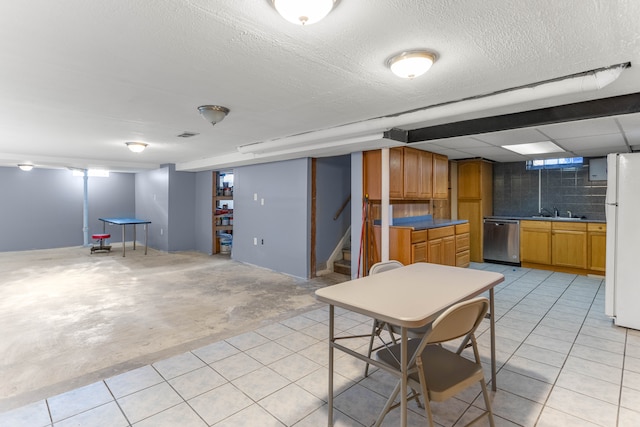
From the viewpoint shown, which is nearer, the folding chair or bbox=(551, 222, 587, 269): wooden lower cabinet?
the folding chair

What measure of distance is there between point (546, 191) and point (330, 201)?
402 centimetres

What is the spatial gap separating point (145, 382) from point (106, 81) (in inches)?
83.6

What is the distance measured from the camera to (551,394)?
6.86 ft

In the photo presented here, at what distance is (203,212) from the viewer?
7.71m

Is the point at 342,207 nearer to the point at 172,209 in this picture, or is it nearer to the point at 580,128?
the point at 580,128

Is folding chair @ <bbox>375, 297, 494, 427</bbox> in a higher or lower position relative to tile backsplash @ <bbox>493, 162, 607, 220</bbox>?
lower

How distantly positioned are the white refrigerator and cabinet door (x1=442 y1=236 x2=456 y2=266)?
6.68ft

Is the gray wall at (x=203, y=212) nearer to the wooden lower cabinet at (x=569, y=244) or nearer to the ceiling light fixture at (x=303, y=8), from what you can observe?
the ceiling light fixture at (x=303, y=8)

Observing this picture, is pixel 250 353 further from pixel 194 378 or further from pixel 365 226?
pixel 365 226

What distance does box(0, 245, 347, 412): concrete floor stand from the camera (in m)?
2.48

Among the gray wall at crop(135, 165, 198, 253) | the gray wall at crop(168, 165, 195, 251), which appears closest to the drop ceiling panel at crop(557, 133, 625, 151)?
the gray wall at crop(135, 165, 198, 253)

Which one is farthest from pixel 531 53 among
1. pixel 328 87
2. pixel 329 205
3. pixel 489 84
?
pixel 329 205

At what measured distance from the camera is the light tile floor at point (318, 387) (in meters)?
1.88

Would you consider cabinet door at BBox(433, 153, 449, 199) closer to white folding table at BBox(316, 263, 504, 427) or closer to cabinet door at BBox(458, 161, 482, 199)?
cabinet door at BBox(458, 161, 482, 199)
